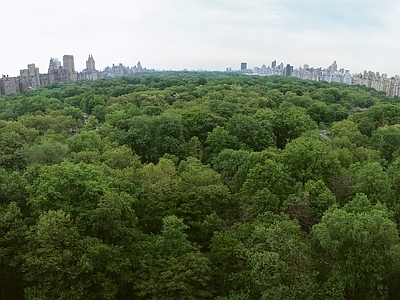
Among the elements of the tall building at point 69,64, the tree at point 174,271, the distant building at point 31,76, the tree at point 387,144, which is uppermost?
the tall building at point 69,64

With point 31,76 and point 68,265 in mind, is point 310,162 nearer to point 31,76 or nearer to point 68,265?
point 68,265

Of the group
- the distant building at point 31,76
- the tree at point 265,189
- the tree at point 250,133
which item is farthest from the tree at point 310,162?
the distant building at point 31,76

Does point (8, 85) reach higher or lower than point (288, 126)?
higher

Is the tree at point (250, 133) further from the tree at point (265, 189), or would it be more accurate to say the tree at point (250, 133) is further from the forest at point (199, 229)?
the tree at point (265, 189)

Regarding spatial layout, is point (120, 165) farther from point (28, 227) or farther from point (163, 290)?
point (163, 290)

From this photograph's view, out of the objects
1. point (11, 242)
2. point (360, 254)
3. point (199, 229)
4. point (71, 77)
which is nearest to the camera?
point (360, 254)

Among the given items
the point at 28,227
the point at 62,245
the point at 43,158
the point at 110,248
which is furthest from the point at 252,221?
the point at 43,158

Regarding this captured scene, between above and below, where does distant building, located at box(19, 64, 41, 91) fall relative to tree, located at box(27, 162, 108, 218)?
above

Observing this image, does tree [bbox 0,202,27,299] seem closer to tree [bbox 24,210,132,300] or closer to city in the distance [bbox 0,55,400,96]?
tree [bbox 24,210,132,300]

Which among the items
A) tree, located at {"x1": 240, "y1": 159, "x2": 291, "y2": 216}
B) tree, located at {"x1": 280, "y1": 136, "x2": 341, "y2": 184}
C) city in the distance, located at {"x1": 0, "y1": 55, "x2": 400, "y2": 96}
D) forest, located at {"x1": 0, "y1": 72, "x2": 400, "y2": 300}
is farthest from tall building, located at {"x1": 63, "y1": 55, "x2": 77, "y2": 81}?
tree, located at {"x1": 240, "y1": 159, "x2": 291, "y2": 216}

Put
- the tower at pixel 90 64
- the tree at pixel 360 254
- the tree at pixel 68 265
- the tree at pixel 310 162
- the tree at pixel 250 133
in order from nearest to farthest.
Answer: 1. the tree at pixel 360 254
2. the tree at pixel 68 265
3. the tree at pixel 310 162
4. the tree at pixel 250 133
5. the tower at pixel 90 64

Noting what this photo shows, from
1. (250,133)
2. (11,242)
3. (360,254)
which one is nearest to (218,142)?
(250,133)
